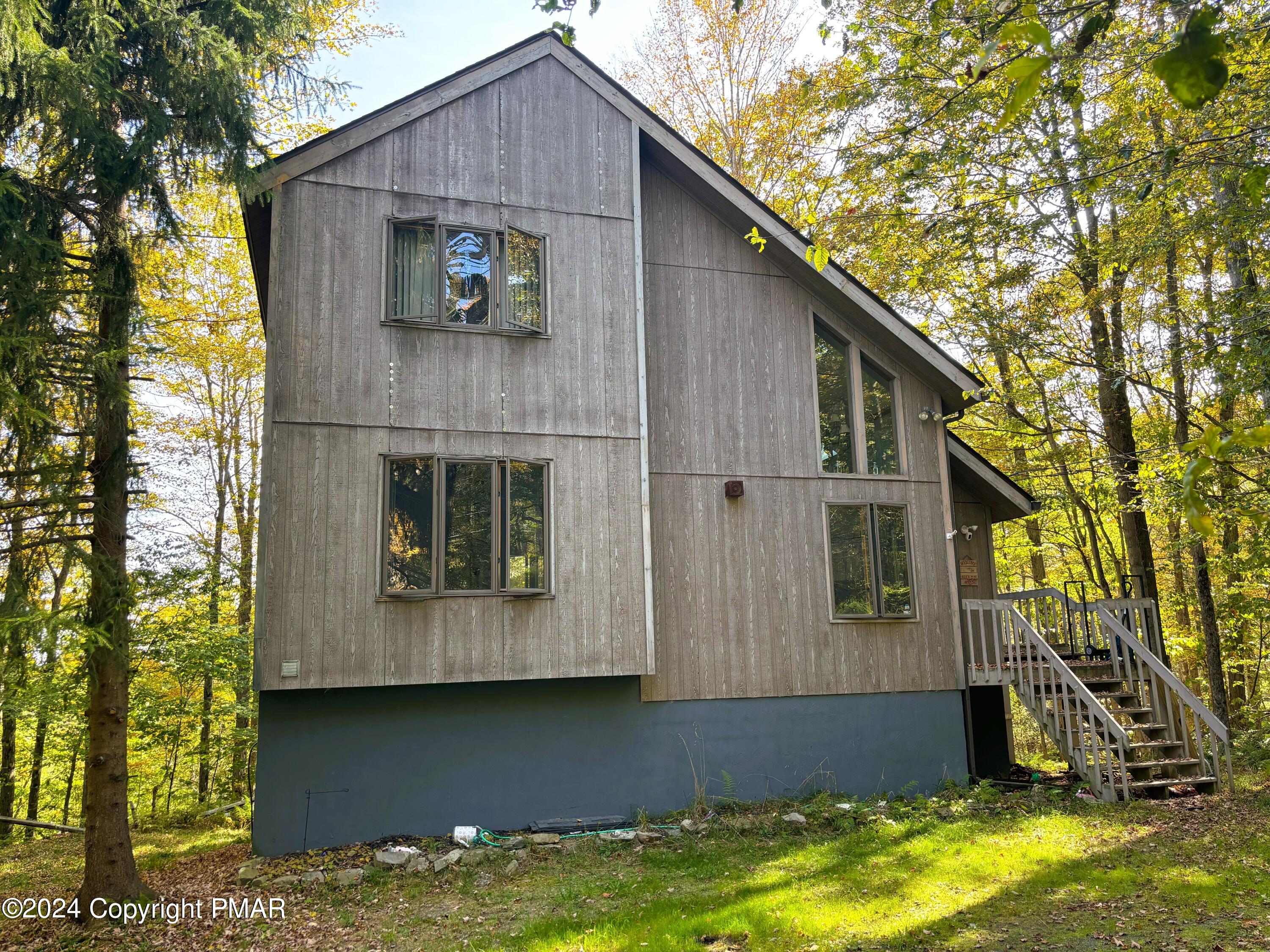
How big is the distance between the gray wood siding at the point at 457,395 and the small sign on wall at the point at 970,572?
528 cm

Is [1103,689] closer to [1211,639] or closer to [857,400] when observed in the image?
[1211,639]

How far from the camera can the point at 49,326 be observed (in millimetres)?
6801

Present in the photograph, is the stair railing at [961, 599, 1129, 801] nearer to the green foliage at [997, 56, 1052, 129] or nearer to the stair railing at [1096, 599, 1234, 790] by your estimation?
the stair railing at [1096, 599, 1234, 790]

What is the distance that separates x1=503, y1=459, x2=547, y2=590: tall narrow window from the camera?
29.5ft

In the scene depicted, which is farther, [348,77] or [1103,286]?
[1103,286]

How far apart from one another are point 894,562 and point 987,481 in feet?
7.00

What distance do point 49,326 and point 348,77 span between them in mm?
4119

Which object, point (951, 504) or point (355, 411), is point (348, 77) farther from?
point (951, 504)

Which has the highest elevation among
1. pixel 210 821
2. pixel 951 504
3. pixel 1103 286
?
pixel 1103 286

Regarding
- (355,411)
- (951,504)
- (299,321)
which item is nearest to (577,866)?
(355,411)

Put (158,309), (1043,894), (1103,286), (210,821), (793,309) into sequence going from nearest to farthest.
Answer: (1043,894) → (793,309) → (1103,286) → (210,821) → (158,309)

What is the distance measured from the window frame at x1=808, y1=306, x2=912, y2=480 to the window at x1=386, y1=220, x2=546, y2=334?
11.9ft

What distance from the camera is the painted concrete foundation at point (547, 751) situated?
8.41 meters

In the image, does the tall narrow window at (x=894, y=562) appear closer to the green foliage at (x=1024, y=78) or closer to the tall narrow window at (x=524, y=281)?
the tall narrow window at (x=524, y=281)
